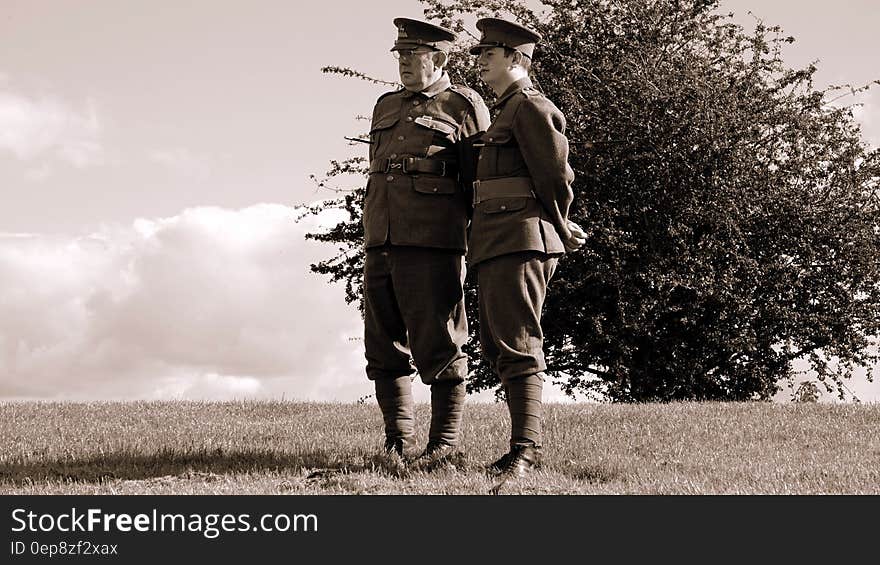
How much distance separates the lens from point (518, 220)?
659cm

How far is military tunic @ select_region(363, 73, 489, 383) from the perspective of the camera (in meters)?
6.97

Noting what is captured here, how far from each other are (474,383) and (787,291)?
19.6ft

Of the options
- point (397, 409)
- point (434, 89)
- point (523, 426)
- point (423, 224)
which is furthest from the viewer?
point (397, 409)

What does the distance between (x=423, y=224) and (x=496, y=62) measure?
1.18m

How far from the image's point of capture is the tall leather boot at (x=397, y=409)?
7496mm

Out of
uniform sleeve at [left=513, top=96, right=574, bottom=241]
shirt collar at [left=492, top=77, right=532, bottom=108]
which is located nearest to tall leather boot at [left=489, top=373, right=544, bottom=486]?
uniform sleeve at [left=513, top=96, right=574, bottom=241]

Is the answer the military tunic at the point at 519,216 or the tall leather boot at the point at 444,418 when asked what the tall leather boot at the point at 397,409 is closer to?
the tall leather boot at the point at 444,418

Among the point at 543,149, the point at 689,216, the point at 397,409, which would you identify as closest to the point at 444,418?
the point at 397,409

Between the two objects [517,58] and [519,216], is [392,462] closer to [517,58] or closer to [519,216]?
[519,216]

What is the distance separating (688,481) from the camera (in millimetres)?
7219

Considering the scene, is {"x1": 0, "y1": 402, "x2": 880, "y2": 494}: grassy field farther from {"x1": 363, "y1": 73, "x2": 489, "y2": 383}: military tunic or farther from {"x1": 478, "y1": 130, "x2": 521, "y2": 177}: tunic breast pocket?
{"x1": 478, "y1": 130, "x2": 521, "y2": 177}: tunic breast pocket

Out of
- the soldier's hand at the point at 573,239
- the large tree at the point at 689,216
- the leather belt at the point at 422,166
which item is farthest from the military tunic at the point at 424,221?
the large tree at the point at 689,216
